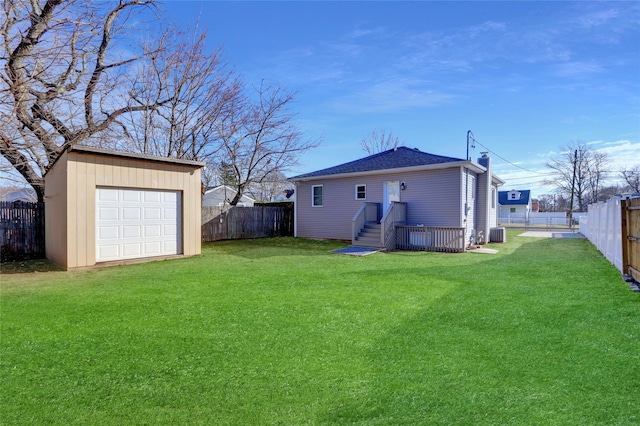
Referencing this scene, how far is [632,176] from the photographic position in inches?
1421

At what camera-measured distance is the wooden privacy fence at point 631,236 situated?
5922mm

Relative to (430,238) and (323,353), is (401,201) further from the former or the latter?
(323,353)

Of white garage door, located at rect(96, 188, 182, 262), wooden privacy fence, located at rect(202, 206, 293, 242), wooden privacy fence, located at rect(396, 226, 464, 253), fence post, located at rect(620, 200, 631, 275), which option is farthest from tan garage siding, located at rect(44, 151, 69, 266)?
fence post, located at rect(620, 200, 631, 275)

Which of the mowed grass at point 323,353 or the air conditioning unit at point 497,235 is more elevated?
the air conditioning unit at point 497,235

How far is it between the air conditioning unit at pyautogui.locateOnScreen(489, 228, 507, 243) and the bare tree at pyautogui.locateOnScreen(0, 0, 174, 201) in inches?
609

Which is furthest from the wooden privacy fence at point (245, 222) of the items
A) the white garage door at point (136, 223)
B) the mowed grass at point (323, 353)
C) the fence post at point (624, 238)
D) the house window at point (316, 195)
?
the fence post at point (624, 238)

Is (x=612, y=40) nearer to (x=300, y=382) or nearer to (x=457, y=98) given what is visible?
(x=457, y=98)

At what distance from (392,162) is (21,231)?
12806 mm

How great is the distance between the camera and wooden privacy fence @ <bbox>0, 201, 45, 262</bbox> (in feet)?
30.9

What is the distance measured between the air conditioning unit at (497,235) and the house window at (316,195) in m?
7.88

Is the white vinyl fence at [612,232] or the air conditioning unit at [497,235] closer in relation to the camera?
the white vinyl fence at [612,232]

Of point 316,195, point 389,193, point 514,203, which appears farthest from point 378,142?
point 514,203

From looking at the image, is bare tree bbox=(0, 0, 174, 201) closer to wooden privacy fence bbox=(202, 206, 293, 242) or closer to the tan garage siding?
the tan garage siding

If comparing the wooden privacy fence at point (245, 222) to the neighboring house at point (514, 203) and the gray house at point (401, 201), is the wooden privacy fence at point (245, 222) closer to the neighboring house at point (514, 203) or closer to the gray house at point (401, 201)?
the gray house at point (401, 201)
